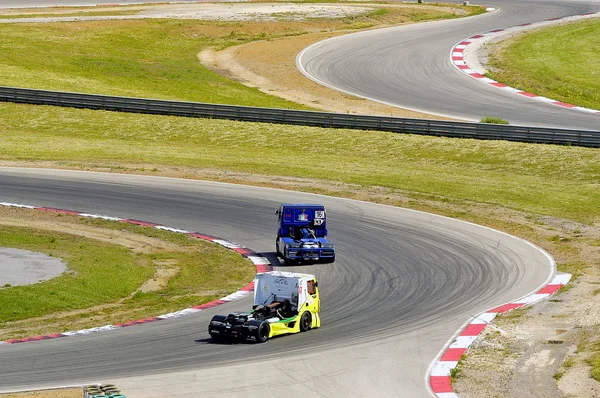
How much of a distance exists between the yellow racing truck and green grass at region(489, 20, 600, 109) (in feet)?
123

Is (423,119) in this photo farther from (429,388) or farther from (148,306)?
(429,388)

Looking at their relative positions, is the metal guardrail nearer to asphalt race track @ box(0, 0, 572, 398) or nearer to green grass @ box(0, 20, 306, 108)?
green grass @ box(0, 20, 306, 108)

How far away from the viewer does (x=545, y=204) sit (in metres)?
40.7

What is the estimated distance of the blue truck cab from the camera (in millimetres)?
32369

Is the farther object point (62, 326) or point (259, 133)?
point (259, 133)

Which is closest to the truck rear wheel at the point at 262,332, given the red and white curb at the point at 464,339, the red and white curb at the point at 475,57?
the red and white curb at the point at 464,339

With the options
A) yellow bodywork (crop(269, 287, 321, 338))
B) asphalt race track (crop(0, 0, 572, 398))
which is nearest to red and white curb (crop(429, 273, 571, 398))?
asphalt race track (crop(0, 0, 572, 398))

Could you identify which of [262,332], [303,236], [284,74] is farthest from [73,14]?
[262,332]

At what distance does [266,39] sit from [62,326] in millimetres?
51672

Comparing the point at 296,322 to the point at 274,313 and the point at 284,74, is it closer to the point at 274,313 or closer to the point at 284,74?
the point at 274,313

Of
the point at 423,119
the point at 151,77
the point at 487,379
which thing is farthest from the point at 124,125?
the point at 487,379

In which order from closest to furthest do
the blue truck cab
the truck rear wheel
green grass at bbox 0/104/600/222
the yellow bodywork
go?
the truck rear wheel
the yellow bodywork
the blue truck cab
green grass at bbox 0/104/600/222

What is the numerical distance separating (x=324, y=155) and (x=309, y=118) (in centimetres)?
450

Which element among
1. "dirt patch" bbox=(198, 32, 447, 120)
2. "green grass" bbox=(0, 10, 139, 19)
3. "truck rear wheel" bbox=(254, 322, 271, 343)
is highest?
"green grass" bbox=(0, 10, 139, 19)
